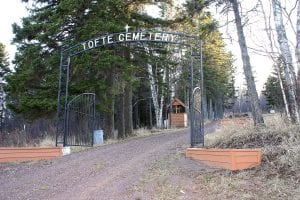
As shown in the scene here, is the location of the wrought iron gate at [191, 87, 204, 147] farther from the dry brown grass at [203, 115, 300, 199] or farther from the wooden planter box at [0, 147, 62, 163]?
the wooden planter box at [0, 147, 62, 163]

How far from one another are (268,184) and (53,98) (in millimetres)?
11789

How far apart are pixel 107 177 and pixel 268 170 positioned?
10.9 ft

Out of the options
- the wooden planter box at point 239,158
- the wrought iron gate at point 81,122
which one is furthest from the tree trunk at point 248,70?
the wrought iron gate at point 81,122

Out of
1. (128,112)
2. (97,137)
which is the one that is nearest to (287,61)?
(97,137)

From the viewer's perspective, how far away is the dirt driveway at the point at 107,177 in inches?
281

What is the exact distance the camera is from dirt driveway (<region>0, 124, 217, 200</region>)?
281 inches

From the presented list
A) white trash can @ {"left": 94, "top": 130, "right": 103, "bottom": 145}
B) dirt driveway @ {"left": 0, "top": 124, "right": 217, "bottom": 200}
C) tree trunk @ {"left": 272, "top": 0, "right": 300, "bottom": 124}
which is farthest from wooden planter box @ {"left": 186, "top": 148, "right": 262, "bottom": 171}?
white trash can @ {"left": 94, "top": 130, "right": 103, "bottom": 145}

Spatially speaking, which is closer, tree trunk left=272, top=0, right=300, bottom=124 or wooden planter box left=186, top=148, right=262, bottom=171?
wooden planter box left=186, top=148, right=262, bottom=171

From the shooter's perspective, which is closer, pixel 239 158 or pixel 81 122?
pixel 239 158

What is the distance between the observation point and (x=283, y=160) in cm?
788

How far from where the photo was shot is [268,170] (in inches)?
313

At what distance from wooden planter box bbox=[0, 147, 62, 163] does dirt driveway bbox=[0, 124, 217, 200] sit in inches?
23.6

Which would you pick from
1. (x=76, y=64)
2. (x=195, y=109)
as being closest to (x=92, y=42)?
(x=76, y=64)

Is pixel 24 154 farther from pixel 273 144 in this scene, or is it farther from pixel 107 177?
pixel 273 144
